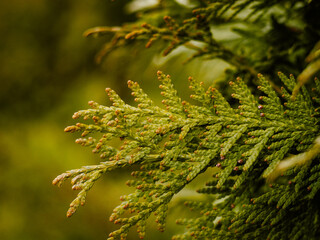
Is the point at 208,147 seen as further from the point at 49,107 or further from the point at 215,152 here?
the point at 49,107

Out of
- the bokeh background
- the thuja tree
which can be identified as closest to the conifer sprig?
the thuja tree

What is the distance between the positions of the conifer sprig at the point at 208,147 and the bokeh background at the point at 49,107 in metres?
2.52

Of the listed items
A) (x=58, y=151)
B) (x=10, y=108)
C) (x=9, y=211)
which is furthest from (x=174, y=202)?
(x=10, y=108)

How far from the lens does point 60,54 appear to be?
474 centimetres

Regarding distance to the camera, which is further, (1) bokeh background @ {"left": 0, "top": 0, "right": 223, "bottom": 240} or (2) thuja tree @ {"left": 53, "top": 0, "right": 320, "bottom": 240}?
(1) bokeh background @ {"left": 0, "top": 0, "right": 223, "bottom": 240}

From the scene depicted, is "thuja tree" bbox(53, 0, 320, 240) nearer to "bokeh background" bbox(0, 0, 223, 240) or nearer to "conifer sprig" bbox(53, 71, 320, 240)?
"conifer sprig" bbox(53, 71, 320, 240)

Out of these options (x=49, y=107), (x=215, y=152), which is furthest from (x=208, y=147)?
(x=49, y=107)

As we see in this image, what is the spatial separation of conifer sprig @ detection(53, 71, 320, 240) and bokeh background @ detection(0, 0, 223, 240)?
2.52 metres

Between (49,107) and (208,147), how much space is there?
13.0ft

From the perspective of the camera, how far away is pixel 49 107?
4445mm

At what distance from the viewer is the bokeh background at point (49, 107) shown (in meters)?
3.95

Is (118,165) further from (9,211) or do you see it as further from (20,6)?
(20,6)

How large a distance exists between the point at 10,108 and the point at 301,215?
4485 mm

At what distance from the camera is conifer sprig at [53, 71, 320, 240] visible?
0.91 m
